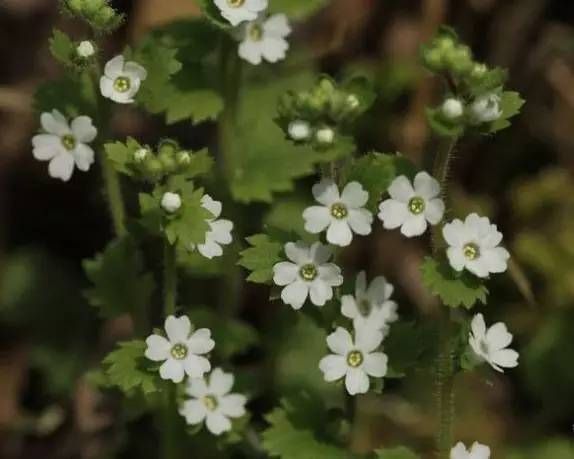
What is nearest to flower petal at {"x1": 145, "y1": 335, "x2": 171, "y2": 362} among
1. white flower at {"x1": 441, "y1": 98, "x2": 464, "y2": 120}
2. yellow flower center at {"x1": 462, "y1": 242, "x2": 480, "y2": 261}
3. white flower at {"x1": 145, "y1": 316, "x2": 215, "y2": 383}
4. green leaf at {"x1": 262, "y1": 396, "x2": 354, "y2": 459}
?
white flower at {"x1": 145, "y1": 316, "x2": 215, "y2": 383}

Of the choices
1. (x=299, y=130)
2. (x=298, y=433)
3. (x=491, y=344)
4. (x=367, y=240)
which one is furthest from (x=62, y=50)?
(x=367, y=240)

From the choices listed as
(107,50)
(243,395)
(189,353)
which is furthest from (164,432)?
(107,50)

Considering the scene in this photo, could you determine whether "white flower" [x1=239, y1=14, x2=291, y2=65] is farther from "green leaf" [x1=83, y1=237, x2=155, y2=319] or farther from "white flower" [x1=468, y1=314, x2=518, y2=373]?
"white flower" [x1=468, y1=314, x2=518, y2=373]

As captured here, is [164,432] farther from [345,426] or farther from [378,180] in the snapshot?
[378,180]

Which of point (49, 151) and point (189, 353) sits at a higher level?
point (49, 151)

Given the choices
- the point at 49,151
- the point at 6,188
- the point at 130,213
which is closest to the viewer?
the point at 49,151

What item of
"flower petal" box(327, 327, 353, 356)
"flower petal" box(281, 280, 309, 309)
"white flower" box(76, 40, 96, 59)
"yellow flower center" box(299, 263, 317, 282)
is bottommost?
"flower petal" box(327, 327, 353, 356)

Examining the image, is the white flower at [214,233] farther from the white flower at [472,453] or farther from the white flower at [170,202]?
the white flower at [472,453]
